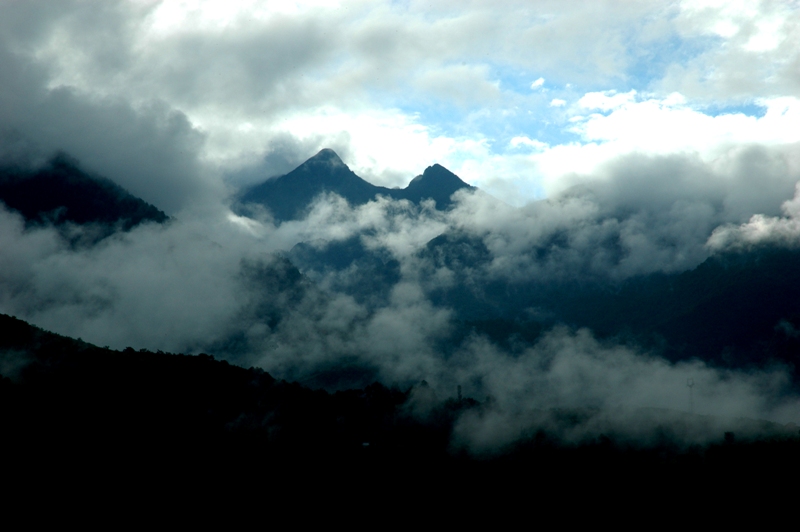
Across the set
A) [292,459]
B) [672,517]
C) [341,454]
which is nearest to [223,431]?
[292,459]

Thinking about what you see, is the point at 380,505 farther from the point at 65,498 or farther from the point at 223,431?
the point at 65,498

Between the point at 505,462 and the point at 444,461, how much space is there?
17.2m

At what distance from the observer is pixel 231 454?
164750 millimetres

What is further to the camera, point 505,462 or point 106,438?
point 505,462

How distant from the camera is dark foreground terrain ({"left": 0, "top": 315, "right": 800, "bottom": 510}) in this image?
5684 inches

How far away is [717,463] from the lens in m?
176

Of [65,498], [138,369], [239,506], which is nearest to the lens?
[65,498]

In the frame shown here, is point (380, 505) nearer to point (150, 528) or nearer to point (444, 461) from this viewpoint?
point (444, 461)

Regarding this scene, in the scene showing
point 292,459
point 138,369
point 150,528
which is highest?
point 138,369

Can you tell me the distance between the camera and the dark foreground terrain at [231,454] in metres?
144

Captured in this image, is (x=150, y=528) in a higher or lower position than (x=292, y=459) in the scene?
lower

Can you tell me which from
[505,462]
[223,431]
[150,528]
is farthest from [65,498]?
[505,462]

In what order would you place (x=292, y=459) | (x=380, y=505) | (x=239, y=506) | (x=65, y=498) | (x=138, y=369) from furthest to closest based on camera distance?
1. (x=138, y=369)
2. (x=292, y=459)
3. (x=380, y=505)
4. (x=239, y=506)
5. (x=65, y=498)

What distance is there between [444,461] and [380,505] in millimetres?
32485
